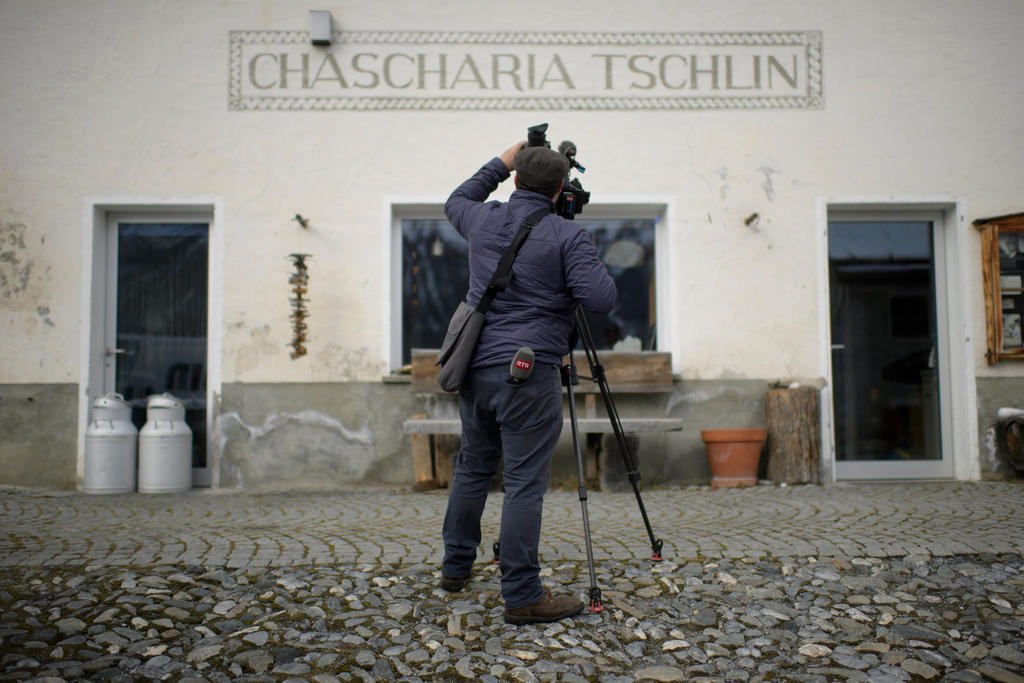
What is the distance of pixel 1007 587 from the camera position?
11.8ft

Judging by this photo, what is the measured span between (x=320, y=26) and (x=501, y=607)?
5508mm

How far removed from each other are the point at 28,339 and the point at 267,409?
2.11m

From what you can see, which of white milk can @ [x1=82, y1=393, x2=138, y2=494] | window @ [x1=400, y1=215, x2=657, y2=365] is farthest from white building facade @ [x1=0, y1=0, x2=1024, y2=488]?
white milk can @ [x1=82, y1=393, x2=138, y2=494]

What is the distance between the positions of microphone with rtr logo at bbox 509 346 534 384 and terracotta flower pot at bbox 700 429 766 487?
4.04 meters

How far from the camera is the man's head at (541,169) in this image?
10.7ft

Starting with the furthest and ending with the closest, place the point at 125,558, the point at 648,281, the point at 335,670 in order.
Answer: the point at 648,281 → the point at 125,558 → the point at 335,670

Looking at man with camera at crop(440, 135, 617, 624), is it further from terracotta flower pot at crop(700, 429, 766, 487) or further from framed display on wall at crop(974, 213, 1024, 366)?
framed display on wall at crop(974, 213, 1024, 366)

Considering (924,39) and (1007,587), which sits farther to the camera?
(924,39)

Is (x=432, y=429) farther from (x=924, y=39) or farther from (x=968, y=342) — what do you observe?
(x=924, y=39)

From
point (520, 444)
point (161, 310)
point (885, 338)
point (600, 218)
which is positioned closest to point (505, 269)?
point (520, 444)

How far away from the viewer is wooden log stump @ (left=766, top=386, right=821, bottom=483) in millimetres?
6531

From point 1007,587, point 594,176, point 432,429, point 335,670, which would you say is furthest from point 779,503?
point 335,670

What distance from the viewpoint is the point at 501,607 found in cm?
336

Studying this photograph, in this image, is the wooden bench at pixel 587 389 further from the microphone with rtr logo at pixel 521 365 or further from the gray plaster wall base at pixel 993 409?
the microphone with rtr logo at pixel 521 365
